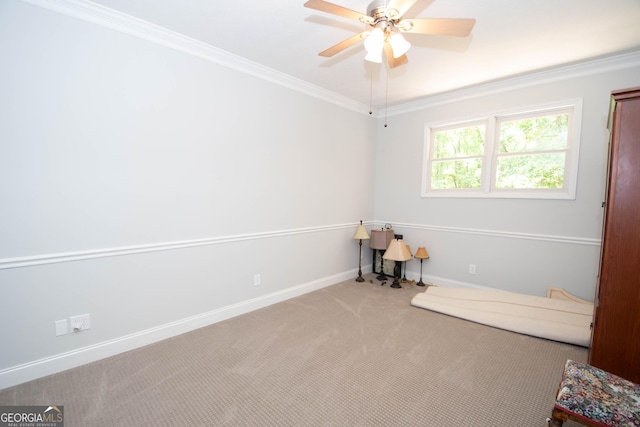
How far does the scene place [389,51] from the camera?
197 cm

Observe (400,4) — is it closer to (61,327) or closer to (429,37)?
(429,37)

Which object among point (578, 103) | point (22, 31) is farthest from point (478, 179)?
point (22, 31)

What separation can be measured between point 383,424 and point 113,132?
2.72 m

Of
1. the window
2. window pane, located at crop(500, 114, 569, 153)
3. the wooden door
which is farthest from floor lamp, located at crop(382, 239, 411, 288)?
the wooden door

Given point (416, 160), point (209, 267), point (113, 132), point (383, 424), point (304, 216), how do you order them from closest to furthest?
point (383, 424), point (113, 132), point (209, 267), point (304, 216), point (416, 160)

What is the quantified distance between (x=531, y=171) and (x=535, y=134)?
1.41ft

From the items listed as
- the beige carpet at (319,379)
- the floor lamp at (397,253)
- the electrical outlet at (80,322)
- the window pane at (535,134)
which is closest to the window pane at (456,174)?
the window pane at (535,134)

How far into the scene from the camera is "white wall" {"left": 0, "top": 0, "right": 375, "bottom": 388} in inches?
73.4

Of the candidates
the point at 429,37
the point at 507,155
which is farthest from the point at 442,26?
the point at 507,155

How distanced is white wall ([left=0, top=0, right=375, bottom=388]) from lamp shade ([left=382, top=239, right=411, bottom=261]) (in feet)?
4.37

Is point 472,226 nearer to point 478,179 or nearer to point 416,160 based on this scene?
point 478,179

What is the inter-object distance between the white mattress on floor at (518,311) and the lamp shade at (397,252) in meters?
0.57

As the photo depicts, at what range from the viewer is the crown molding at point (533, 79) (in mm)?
2700

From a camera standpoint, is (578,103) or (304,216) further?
(304,216)
